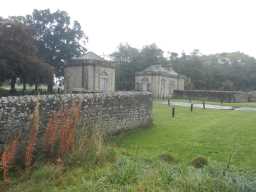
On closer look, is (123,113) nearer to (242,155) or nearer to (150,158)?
(150,158)

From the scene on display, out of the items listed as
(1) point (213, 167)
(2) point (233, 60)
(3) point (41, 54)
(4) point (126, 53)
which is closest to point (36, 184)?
(1) point (213, 167)

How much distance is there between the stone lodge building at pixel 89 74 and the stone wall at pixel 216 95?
43.2 feet

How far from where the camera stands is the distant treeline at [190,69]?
4408 centimetres

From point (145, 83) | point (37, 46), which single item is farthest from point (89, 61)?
point (145, 83)

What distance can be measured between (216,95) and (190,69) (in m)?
16.6

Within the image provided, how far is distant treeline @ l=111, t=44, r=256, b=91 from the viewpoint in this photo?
44.1 metres

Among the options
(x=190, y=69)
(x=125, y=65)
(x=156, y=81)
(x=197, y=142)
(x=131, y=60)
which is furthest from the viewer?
(x=190, y=69)

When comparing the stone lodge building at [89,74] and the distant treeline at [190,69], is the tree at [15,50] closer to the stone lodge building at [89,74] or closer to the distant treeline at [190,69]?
the stone lodge building at [89,74]

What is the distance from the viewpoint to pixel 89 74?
26859mm

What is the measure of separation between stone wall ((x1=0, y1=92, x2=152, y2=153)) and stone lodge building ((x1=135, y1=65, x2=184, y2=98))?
24540 mm

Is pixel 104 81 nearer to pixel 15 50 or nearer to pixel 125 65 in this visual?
pixel 15 50

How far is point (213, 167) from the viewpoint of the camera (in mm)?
5184

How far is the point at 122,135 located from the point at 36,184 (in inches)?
207

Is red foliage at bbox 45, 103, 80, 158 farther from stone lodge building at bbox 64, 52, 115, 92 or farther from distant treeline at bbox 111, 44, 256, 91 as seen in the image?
distant treeline at bbox 111, 44, 256, 91
